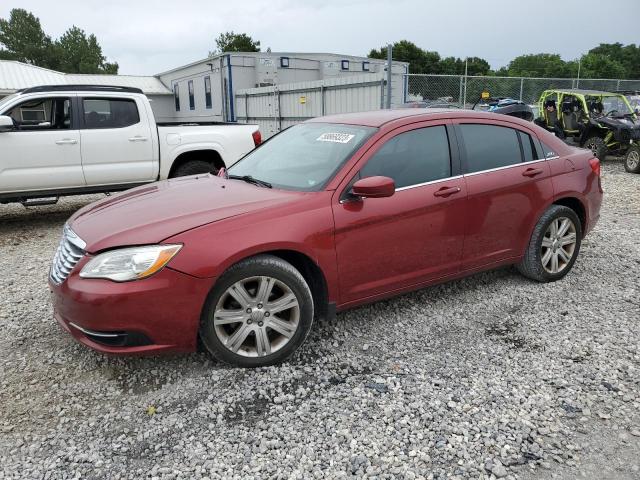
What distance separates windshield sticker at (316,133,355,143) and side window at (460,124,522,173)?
971 millimetres

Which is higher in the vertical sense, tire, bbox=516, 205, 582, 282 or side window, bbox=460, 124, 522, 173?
side window, bbox=460, 124, 522, 173

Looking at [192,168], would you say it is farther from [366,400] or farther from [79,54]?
[79,54]

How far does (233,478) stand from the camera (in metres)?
2.34

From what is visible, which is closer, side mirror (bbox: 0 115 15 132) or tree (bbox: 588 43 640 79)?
side mirror (bbox: 0 115 15 132)

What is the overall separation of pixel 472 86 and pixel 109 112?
14.1 metres

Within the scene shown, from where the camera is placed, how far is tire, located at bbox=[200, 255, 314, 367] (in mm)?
3006

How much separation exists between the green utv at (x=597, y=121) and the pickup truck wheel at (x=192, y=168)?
9.46m

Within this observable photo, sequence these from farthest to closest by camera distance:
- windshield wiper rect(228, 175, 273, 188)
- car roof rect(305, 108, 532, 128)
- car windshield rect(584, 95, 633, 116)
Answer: car windshield rect(584, 95, 633, 116)
car roof rect(305, 108, 532, 128)
windshield wiper rect(228, 175, 273, 188)

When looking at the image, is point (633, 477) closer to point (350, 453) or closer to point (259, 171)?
point (350, 453)

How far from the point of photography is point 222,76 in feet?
72.8

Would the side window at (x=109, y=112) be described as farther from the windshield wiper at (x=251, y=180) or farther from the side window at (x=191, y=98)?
the side window at (x=191, y=98)

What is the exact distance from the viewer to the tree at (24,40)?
68.3 meters

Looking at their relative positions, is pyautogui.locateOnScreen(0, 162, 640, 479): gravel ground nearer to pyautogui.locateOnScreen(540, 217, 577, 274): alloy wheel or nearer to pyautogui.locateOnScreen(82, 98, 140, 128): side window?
pyautogui.locateOnScreen(540, 217, 577, 274): alloy wheel

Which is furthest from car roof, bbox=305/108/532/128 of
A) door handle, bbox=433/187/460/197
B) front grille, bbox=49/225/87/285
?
front grille, bbox=49/225/87/285
